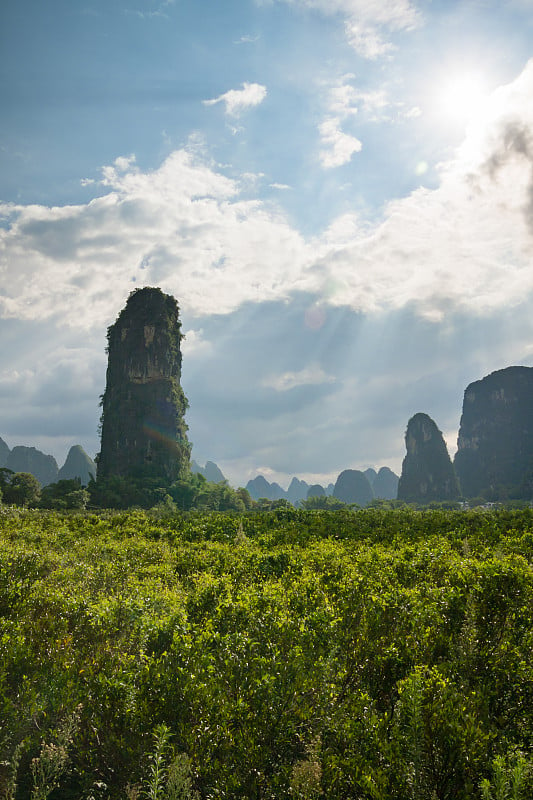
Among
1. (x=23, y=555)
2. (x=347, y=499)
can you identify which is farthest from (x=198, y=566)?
(x=347, y=499)

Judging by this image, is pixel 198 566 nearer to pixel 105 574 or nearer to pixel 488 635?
pixel 105 574

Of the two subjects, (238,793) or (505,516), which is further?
(505,516)

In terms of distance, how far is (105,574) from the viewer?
26.2 feet

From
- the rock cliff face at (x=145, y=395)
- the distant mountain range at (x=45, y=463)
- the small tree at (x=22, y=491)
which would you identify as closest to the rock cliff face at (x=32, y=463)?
the distant mountain range at (x=45, y=463)

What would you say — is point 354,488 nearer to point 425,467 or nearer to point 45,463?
point 425,467

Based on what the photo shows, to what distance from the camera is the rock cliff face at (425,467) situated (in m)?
120

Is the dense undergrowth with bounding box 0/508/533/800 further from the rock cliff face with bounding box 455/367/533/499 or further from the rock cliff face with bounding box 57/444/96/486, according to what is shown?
the rock cliff face with bounding box 57/444/96/486

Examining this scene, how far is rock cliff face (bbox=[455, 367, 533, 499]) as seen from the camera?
13325 centimetres

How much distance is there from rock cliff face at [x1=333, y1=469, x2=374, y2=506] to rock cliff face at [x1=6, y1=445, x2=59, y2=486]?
367ft

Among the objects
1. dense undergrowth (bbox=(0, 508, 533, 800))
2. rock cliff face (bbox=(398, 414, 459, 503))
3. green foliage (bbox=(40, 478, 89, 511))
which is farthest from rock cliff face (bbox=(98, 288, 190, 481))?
rock cliff face (bbox=(398, 414, 459, 503))

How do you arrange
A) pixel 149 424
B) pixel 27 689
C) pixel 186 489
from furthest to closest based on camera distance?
pixel 149 424
pixel 186 489
pixel 27 689

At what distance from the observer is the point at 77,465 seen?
15888 cm

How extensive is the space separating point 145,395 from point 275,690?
77.0 meters

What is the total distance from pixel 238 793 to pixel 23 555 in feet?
20.7
